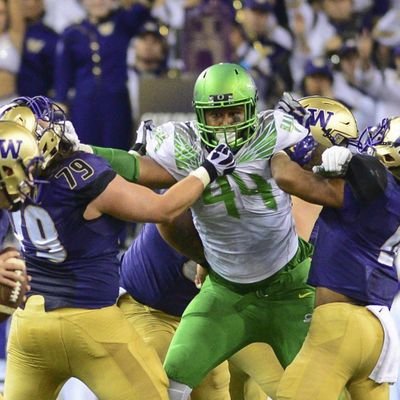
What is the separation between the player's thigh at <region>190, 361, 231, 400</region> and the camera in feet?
18.7

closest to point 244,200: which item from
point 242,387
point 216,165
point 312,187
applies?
point 216,165

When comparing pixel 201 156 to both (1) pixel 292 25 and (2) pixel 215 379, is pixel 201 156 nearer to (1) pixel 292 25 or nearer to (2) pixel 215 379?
(2) pixel 215 379

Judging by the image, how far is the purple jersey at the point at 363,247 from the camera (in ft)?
15.9

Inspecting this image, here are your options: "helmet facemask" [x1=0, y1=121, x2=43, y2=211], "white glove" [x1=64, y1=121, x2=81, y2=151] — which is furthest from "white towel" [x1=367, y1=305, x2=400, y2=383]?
"helmet facemask" [x1=0, y1=121, x2=43, y2=211]

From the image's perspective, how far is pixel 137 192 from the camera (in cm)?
475

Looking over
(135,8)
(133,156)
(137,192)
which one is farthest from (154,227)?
(135,8)

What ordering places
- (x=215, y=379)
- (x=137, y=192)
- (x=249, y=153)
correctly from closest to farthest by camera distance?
(x=137, y=192) < (x=249, y=153) < (x=215, y=379)

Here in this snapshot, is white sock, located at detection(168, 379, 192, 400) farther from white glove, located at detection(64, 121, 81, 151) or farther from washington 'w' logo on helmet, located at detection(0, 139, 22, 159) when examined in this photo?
washington 'w' logo on helmet, located at detection(0, 139, 22, 159)

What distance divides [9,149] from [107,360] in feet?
2.67

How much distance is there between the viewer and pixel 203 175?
491cm

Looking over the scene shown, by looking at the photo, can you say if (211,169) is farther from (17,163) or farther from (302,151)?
(17,163)

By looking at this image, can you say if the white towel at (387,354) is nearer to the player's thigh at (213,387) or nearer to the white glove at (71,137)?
the player's thigh at (213,387)

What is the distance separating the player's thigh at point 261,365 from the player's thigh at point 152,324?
0.30m

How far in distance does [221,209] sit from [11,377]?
1018 millimetres
